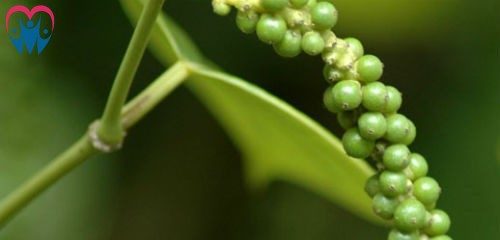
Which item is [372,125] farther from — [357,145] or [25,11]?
[25,11]

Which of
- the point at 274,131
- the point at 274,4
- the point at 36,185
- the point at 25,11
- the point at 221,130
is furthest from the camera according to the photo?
the point at 221,130

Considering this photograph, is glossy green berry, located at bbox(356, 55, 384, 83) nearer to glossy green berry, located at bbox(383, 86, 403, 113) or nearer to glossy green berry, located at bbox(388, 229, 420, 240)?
glossy green berry, located at bbox(383, 86, 403, 113)

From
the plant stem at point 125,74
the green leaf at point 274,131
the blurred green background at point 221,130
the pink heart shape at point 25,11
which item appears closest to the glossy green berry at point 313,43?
the plant stem at point 125,74

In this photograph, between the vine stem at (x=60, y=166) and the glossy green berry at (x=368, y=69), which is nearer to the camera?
the glossy green berry at (x=368, y=69)

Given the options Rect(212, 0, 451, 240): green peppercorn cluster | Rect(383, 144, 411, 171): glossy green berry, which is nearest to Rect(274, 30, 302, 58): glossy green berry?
Rect(212, 0, 451, 240): green peppercorn cluster

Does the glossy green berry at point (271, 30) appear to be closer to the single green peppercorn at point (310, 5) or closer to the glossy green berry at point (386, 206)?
the single green peppercorn at point (310, 5)

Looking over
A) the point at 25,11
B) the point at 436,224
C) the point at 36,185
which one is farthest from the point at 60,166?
the point at 25,11

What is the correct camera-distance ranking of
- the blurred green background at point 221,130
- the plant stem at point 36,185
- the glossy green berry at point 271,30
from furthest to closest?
the blurred green background at point 221,130
the plant stem at point 36,185
the glossy green berry at point 271,30
